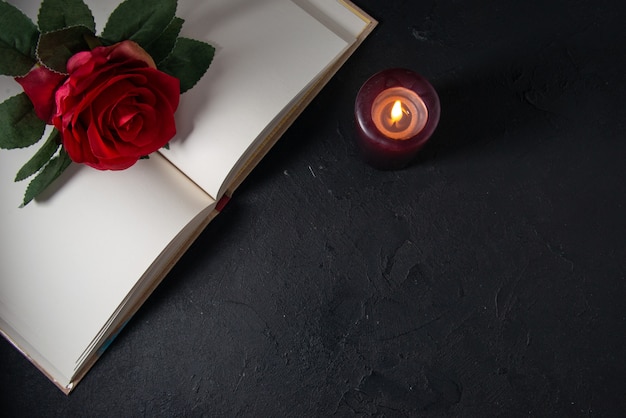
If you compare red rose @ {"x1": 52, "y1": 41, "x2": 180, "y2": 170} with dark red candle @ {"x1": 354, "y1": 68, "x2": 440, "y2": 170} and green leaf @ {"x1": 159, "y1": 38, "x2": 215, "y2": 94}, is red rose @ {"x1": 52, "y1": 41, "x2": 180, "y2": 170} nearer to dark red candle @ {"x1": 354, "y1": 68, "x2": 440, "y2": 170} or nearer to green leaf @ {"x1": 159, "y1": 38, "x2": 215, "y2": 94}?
green leaf @ {"x1": 159, "y1": 38, "x2": 215, "y2": 94}

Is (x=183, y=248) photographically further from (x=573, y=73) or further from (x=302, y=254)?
(x=573, y=73)

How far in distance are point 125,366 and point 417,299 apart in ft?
0.99

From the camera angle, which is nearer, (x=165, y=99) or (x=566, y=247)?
(x=165, y=99)

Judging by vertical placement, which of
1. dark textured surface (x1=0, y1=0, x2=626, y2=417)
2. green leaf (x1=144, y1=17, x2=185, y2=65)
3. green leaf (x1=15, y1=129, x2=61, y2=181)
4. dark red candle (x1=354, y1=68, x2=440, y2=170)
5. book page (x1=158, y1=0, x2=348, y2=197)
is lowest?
dark textured surface (x1=0, y1=0, x2=626, y2=417)

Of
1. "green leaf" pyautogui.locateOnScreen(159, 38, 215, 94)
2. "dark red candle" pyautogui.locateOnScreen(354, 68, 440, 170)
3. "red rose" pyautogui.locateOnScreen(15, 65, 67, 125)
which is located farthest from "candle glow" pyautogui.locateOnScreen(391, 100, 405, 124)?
"red rose" pyautogui.locateOnScreen(15, 65, 67, 125)

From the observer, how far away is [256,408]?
58 cm

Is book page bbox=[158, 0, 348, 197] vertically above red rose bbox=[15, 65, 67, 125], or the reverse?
red rose bbox=[15, 65, 67, 125]

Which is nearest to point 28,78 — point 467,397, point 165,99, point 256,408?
point 165,99

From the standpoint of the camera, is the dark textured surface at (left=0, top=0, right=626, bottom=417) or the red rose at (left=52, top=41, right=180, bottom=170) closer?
the red rose at (left=52, top=41, right=180, bottom=170)

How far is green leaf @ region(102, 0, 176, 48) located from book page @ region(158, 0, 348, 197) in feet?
0.19

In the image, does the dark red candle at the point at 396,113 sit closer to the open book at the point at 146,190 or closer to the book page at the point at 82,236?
the open book at the point at 146,190

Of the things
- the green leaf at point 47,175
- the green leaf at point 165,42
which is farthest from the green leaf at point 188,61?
the green leaf at point 47,175

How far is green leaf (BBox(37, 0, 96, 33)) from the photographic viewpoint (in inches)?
16.5

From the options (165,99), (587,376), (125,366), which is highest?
(165,99)
